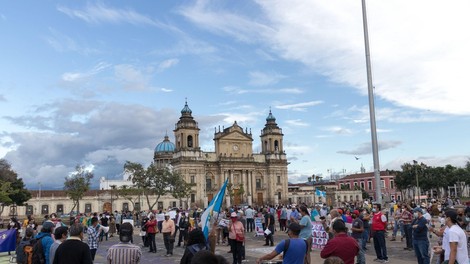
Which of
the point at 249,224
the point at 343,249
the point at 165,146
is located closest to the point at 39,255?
the point at 343,249

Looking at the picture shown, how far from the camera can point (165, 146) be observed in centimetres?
9162

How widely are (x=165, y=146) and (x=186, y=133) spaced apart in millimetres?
13946

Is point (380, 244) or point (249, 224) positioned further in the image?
point (249, 224)

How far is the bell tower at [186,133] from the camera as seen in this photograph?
78812mm

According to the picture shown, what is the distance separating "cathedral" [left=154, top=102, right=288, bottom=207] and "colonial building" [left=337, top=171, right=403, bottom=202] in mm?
24696

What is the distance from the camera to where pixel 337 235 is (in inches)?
275

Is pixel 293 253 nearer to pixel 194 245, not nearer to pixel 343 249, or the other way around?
pixel 343 249

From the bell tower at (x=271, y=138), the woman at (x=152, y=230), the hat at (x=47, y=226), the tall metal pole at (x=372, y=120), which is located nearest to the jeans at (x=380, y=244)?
the tall metal pole at (x=372, y=120)

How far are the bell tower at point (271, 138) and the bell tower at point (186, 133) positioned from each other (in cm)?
1547

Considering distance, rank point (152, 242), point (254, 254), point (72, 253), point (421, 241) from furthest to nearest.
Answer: point (152, 242) → point (254, 254) → point (421, 241) → point (72, 253)

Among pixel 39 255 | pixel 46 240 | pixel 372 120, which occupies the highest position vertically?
pixel 372 120

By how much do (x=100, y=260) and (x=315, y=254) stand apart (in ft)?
26.0

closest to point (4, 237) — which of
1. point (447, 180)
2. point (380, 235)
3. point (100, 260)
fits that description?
point (100, 260)

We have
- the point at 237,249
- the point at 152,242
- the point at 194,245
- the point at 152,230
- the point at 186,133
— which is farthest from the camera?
the point at 186,133
